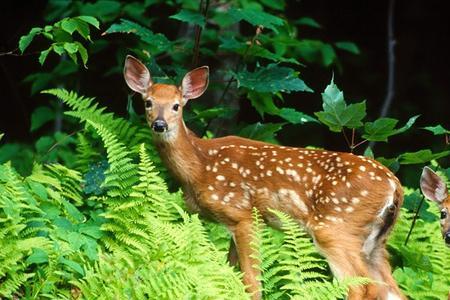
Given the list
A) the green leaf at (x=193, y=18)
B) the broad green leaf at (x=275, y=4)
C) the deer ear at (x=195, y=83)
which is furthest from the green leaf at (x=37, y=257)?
the broad green leaf at (x=275, y=4)

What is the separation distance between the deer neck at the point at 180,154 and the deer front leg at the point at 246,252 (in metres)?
0.47

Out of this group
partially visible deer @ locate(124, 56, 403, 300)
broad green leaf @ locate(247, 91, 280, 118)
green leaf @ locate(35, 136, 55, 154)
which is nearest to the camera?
partially visible deer @ locate(124, 56, 403, 300)

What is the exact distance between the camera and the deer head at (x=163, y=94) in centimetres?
679

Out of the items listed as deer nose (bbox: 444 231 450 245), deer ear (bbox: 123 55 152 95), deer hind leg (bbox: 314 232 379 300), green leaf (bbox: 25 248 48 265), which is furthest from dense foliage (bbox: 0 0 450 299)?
deer nose (bbox: 444 231 450 245)

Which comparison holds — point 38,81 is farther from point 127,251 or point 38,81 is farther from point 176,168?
point 127,251

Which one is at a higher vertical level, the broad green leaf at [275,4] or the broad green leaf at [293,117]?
the broad green leaf at [275,4]

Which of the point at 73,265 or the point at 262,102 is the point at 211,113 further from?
the point at 73,265

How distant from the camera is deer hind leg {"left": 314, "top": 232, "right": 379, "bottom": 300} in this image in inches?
246

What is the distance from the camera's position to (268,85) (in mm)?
7141

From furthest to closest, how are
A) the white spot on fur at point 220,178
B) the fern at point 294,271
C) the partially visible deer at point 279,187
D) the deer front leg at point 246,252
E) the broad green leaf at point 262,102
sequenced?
the broad green leaf at point 262,102
the white spot on fur at point 220,178
the deer front leg at point 246,252
the partially visible deer at point 279,187
the fern at point 294,271

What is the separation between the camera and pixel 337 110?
22.2ft

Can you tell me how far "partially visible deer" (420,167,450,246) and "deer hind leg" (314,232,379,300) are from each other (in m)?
0.71

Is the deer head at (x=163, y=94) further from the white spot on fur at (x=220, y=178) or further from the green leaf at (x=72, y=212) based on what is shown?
the green leaf at (x=72, y=212)

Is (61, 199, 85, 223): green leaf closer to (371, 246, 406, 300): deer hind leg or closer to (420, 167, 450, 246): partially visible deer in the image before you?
(371, 246, 406, 300): deer hind leg
